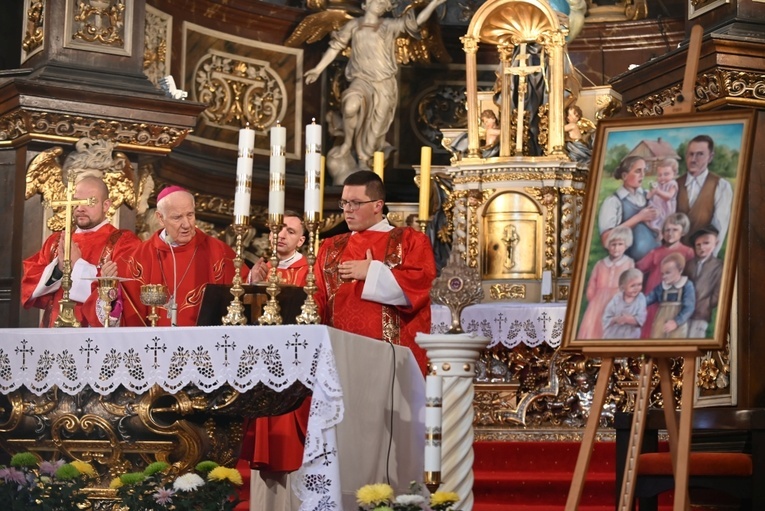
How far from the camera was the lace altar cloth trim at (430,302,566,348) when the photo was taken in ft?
31.3

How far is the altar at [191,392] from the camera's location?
5.78m

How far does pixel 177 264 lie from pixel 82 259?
47 cm

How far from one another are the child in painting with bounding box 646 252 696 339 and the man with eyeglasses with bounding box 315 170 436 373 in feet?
5.23

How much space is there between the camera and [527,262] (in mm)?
10609

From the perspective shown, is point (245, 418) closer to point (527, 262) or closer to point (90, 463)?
point (90, 463)

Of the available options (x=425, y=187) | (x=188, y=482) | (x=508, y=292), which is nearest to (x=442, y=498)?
(x=188, y=482)

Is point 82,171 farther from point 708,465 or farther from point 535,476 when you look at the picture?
point 708,465

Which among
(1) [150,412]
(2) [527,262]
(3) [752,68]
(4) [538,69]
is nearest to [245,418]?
(1) [150,412]

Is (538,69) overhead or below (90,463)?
overhead

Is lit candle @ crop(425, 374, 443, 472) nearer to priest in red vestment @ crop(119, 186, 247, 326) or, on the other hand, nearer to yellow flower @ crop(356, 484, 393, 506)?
yellow flower @ crop(356, 484, 393, 506)

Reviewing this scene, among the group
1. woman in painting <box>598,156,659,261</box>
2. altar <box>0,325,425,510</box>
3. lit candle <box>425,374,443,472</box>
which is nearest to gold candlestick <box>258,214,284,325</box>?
altar <box>0,325,425,510</box>

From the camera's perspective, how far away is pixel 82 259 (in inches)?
289

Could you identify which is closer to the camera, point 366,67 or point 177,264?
point 177,264

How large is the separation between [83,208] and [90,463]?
5.77 ft
